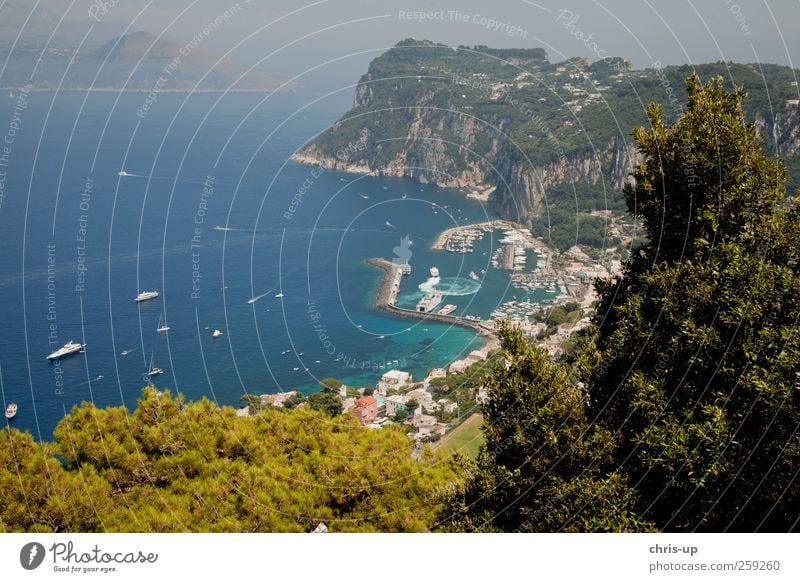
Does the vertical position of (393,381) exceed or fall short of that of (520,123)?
it falls short

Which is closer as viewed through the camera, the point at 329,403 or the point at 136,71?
the point at 329,403

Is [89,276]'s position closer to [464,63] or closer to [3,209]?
[3,209]

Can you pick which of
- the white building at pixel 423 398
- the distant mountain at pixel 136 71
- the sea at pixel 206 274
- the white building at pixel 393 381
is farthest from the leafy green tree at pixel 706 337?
the distant mountain at pixel 136 71

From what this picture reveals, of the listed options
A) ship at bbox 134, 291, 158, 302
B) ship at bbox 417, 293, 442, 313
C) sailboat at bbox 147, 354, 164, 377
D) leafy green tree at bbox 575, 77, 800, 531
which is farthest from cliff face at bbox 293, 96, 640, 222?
leafy green tree at bbox 575, 77, 800, 531

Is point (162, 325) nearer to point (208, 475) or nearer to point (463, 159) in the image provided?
point (208, 475)

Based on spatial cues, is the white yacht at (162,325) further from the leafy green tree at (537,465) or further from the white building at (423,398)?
the leafy green tree at (537,465)

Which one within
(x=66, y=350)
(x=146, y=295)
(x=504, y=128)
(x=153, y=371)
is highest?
(x=504, y=128)

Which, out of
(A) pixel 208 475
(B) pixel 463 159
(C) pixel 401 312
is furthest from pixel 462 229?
(A) pixel 208 475

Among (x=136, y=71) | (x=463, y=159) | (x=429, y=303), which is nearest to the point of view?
(x=429, y=303)
